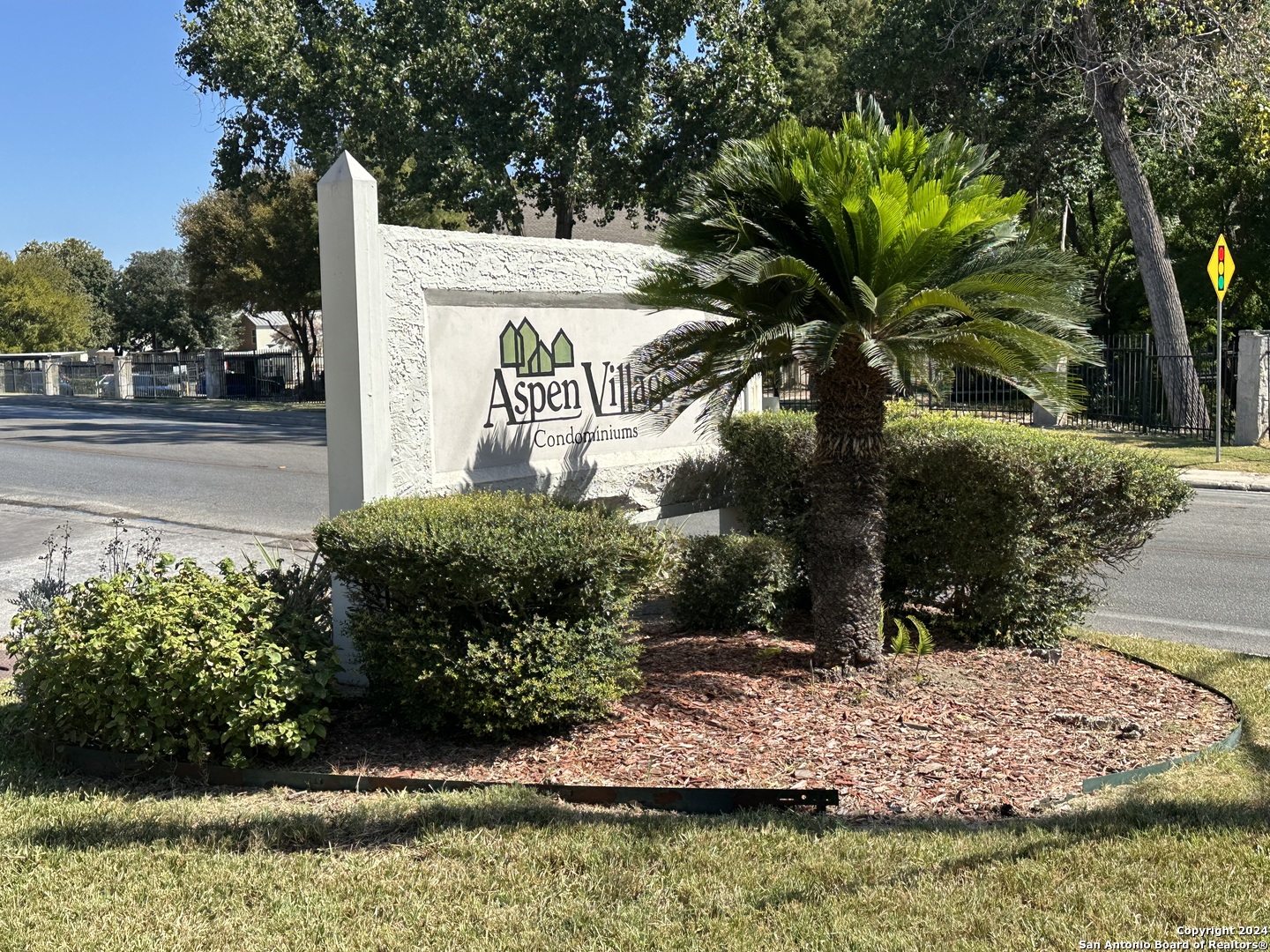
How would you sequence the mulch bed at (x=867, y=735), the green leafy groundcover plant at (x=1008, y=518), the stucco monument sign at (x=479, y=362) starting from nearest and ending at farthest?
the mulch bed at (x=867, y=735), the stucco monument sign at (x=479, y=362), the green leafy groundcover plant at (x=1008, y=518)

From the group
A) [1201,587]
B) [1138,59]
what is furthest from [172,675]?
[1138,59]

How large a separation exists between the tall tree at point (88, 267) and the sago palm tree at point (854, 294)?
72305 millimetres

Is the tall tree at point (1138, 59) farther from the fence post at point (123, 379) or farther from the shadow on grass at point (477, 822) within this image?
the fence post at point (123, 379)

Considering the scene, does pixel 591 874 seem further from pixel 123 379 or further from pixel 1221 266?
pixel 123 379

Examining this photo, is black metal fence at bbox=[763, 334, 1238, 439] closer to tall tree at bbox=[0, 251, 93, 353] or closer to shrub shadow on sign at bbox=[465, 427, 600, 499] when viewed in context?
shrub shadow on sign at bbox=[465, 427, 600, 499]

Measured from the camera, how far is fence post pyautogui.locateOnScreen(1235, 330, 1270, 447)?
772 inches

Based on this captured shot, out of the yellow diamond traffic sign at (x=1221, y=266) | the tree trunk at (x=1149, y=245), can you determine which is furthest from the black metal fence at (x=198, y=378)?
the yellow diamond traffic sign at (x=1221, y=266)

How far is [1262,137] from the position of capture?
61.2 ft

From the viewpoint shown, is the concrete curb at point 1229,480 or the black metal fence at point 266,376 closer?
the concrete curb at point 1229,480

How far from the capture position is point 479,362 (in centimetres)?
674

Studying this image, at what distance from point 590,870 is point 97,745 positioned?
259 centimetres

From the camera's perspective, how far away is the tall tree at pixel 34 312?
59750 mm

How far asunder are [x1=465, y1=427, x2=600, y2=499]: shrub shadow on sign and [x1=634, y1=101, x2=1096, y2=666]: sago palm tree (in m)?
1.19

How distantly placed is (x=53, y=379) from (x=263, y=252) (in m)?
16.8
